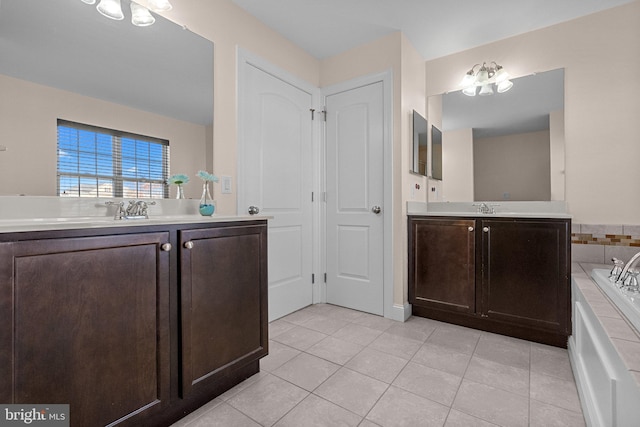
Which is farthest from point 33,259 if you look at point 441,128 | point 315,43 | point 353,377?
point 441,128

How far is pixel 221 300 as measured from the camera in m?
1.42

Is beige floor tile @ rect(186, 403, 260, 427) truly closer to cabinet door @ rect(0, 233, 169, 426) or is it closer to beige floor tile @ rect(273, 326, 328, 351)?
cabinet door @ rect(0, 233, 169, 426)

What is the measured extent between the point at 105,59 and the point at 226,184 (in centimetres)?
91

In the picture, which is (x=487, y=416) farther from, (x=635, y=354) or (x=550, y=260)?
(x=550, y=260)

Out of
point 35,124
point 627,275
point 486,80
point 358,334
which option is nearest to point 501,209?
point 486,80

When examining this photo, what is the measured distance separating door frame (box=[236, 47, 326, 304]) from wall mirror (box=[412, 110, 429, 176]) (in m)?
0.90

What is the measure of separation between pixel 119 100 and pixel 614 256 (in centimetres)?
330

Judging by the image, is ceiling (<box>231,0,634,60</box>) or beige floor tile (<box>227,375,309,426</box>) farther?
ceiling (<box>231,0,634,60</box>)

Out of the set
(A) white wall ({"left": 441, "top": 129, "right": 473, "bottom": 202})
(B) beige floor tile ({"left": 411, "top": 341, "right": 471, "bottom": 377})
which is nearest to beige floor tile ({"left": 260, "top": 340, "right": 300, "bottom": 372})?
(B) beige floor tile ({"left": 411, "top": 341, "right": 471, "bottom": 377})

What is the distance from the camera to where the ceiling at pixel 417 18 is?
2.12m

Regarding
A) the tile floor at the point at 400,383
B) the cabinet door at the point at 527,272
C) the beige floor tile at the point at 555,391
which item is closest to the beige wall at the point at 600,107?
the cabinet door at the point at 527,272

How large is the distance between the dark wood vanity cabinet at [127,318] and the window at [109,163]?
1.73ft

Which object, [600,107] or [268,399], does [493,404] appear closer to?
[268,399]

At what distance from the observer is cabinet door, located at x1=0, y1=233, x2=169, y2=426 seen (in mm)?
878
